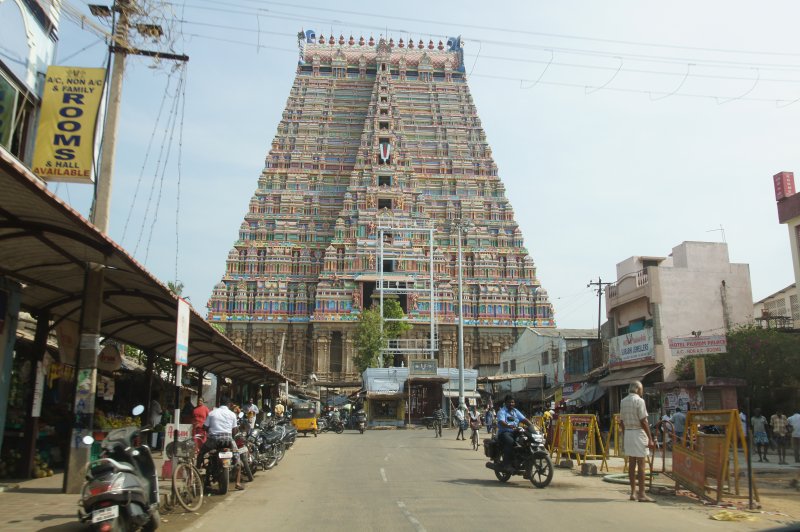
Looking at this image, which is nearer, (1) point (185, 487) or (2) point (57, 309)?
(1) point (185, 487)

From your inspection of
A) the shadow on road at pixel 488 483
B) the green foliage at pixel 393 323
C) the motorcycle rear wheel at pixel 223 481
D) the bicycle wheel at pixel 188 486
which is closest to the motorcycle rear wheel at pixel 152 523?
the bicycle wheel at pixel 188 486

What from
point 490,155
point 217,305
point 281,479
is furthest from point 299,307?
point 281,479

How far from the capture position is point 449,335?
6381 cm

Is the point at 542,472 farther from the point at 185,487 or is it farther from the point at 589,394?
the point at 589,394

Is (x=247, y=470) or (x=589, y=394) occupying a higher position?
(x=589, y=394)

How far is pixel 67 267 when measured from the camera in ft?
34.0

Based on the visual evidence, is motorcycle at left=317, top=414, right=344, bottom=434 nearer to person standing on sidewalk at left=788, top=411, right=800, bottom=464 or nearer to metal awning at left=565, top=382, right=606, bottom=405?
metal awning at left=565, top=382, right=606, bottom=405

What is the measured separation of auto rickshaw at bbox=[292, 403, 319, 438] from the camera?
30.5m

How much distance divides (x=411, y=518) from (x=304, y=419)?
23.4m

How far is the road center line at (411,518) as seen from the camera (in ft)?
24.2

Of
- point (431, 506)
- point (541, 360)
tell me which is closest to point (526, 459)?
point (431, 506)

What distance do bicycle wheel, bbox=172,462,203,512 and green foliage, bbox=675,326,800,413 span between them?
20.8 meters

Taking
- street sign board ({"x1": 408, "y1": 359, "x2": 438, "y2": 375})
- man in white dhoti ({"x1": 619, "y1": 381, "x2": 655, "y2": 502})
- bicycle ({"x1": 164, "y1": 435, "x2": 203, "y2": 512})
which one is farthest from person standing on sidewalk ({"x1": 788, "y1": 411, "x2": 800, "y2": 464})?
street sign board ({"x1": 408, "y1": 359, "x2": 438, "y2": 375})

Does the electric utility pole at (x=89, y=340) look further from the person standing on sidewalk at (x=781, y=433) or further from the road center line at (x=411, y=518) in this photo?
the person standing on sidewalk at (x=781, y=433)
